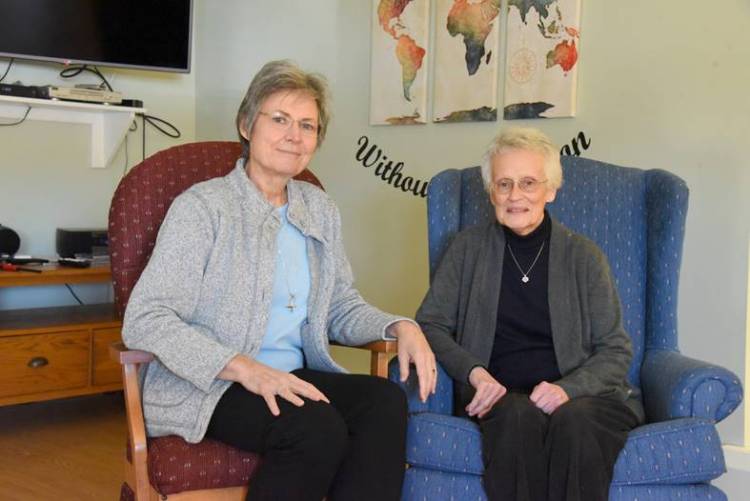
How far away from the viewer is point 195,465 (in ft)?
5.75

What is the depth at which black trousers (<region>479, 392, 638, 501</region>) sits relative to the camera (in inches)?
69.7

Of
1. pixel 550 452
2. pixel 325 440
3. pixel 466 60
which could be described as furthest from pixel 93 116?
pixel 550 452

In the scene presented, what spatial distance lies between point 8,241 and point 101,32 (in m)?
0.89

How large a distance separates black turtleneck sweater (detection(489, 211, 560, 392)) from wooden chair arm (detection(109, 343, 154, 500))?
0.80 metres

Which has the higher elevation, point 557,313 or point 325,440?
point 557,313

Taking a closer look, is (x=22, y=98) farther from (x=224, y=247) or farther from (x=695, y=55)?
(x=695, y=55)

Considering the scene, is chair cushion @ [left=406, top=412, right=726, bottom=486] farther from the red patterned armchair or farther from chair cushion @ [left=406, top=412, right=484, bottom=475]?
the red patterned armchair

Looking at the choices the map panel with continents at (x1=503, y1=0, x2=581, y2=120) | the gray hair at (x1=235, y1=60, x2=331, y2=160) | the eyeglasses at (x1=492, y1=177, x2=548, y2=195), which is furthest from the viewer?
the map panel with continents at (x1=503, y1=0, x2=581, y2=120)

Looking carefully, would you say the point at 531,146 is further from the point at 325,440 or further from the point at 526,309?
the point at 325,440

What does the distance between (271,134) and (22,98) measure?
1.82m

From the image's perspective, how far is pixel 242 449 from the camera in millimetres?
1787

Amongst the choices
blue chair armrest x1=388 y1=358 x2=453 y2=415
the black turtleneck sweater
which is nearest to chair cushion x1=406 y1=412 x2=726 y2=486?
blue chair armrest x1=388 y1=358 x2=453 y2=415

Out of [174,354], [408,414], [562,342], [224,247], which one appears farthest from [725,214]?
[174,354]

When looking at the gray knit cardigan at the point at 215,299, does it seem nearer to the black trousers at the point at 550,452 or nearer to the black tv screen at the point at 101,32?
the black trousers at the point at 550,452
